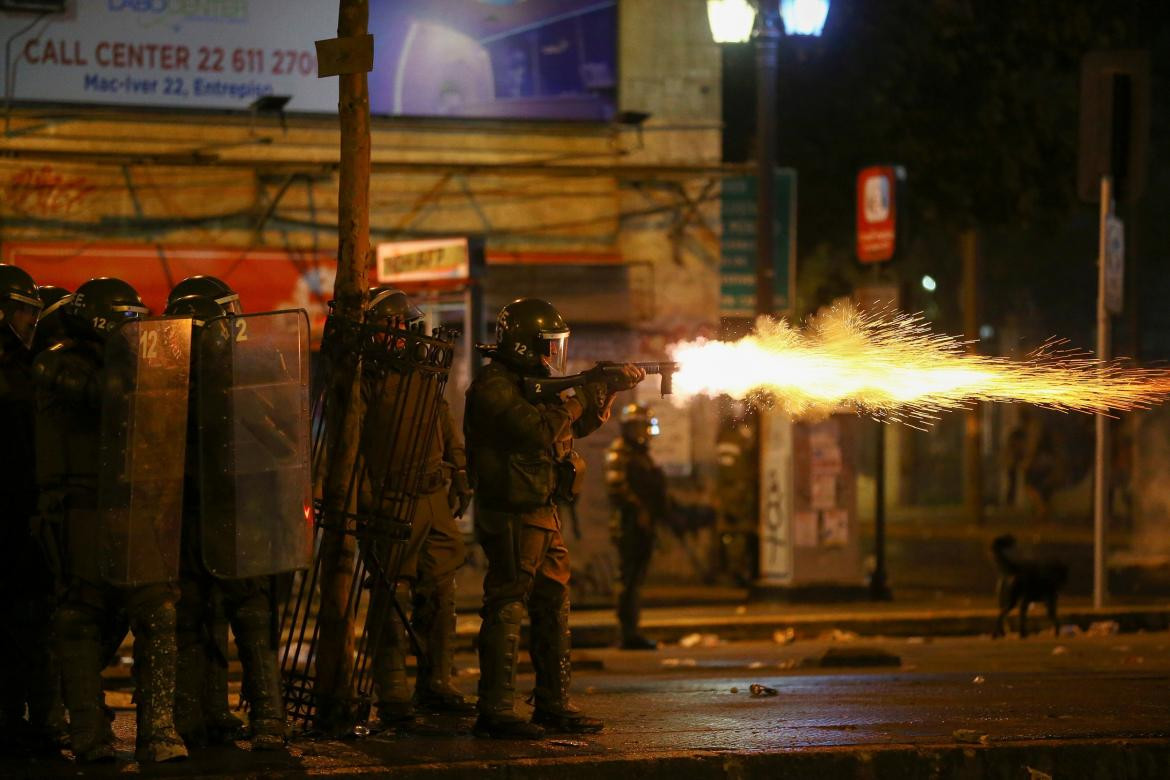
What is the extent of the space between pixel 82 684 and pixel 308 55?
11.6m

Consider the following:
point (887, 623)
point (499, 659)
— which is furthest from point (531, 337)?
point (887, 623)

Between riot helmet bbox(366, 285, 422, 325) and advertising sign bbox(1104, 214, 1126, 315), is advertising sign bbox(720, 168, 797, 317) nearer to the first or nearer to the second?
advertising sign bbox(1104, 214, 1126, 315)

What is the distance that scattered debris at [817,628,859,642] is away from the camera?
14.9 meters

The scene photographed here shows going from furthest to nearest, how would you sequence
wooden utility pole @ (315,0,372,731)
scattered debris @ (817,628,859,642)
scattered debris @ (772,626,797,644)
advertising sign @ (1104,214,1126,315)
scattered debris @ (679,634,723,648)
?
advertising sign @ (1104,214,1126,315) → scattered debris @ (817,628,859,642) → scattered debris @ (772,626,797,644) → scattered debris @ (679,634,723,648) → wooden utility pole @ (315,0,372,731)

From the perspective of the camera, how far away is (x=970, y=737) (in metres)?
7.47

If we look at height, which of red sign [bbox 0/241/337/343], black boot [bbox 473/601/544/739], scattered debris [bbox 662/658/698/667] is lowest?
scattered debris [bbox 662/658/698/667]

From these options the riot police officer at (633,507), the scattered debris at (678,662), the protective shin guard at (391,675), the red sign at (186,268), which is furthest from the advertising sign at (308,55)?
the protective shin guard at (391,675)

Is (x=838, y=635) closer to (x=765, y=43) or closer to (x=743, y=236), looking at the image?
(x=743, y=236)

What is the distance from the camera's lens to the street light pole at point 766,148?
614 inches

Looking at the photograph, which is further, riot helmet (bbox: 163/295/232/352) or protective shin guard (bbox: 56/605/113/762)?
riot helmet (bbox: 163/295/232/352)

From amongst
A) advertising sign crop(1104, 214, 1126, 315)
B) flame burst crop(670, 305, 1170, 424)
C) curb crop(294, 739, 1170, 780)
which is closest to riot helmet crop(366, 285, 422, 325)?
flame burst crop(670, 305, 1170, 424)

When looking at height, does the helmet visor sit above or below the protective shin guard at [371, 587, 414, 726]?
above

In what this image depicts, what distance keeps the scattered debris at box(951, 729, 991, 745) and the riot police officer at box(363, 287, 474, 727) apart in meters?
2.55

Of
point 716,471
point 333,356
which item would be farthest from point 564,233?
point 333,356
